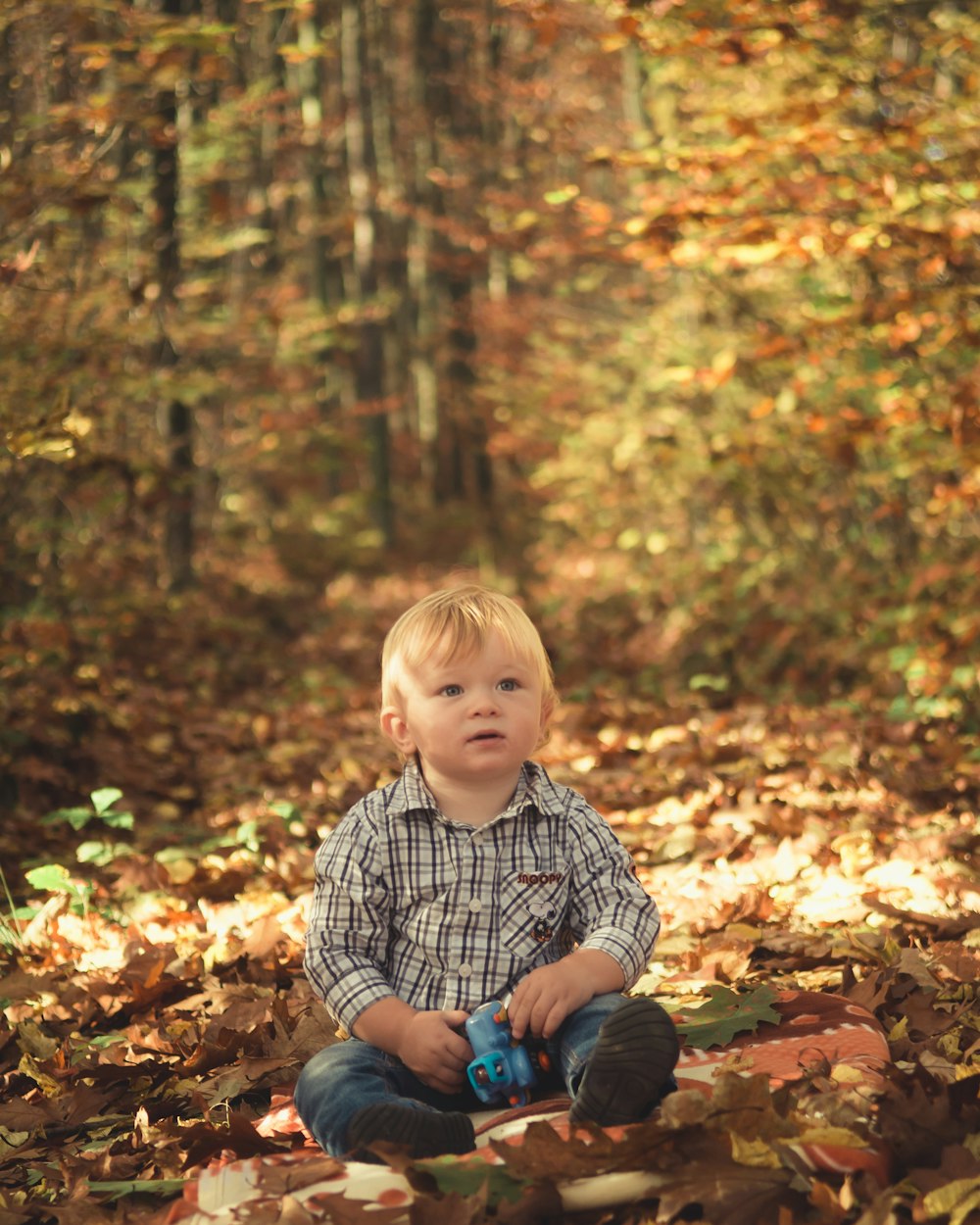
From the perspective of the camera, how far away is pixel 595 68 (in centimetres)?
1485

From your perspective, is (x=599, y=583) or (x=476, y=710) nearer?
(x=476, y=710)

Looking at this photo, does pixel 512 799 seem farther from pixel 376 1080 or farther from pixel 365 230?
pixel 365 230

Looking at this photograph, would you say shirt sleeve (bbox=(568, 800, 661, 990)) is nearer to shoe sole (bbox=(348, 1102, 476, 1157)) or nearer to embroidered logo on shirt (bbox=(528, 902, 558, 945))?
embroidered logo on shirt (bbox=(528, 902, 558, 945))

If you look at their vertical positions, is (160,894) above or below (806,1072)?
below

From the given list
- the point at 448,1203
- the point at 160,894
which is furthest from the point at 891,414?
the point at 448,1203

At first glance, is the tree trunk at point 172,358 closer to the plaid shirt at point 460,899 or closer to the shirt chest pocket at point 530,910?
the plaid shirt at point 460,899

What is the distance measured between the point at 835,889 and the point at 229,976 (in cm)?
198

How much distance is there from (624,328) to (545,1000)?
9414mm

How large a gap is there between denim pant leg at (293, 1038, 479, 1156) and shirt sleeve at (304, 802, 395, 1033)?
8 centimetres

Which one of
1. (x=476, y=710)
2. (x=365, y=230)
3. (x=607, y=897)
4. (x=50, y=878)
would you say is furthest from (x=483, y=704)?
(x=365, y=230)

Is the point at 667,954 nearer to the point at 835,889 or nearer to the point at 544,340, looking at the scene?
the point at 835,889

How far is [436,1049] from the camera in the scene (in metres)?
2.54

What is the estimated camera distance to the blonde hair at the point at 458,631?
109 inches

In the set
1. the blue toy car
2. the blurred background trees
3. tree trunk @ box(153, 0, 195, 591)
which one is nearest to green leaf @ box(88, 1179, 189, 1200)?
the blue toy car
